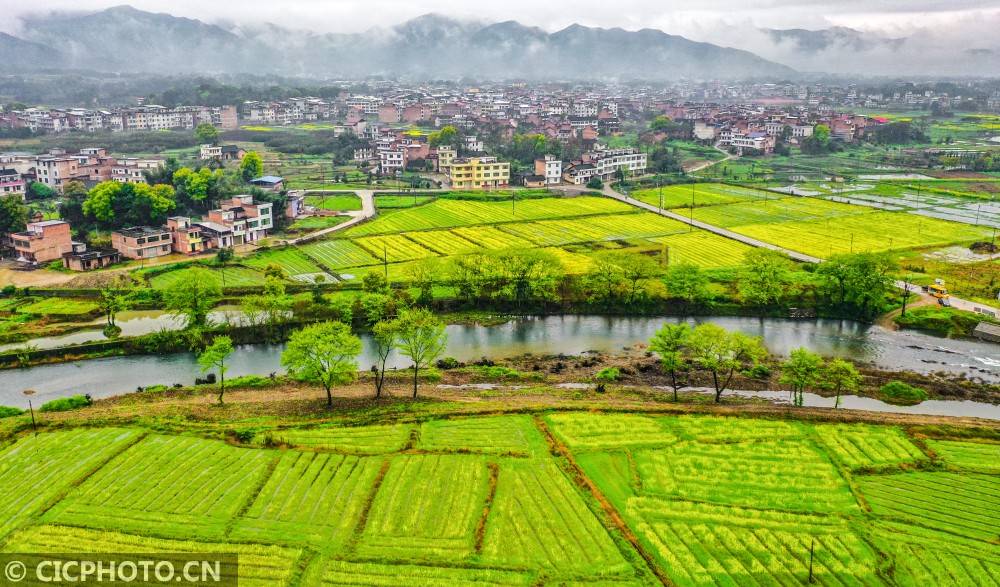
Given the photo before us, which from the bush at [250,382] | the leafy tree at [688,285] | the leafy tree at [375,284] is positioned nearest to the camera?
the bush at [250,382]

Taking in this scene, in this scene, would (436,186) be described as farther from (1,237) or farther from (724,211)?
(1,237)

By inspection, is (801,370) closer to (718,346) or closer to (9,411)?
(718,346)

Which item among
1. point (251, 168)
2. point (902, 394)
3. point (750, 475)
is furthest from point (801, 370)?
point (251, 168)

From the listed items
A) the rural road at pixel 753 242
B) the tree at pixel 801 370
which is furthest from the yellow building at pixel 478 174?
the tree at pixel 801 370

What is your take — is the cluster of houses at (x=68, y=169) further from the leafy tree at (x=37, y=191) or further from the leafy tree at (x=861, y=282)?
the leafy tree at (x=861, y=282)

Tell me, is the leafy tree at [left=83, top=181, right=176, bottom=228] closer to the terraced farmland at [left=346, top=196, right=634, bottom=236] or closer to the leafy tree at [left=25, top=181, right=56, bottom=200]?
the terraced farmland at [left=346, top=196, right=634, bottom=236]

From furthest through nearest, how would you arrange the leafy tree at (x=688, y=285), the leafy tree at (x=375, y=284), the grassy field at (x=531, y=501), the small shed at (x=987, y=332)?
the leafy tree at (x=688, y=285) < the leafy tree at (x=375, y=284) < the small shed at (x=987, y=332) < the grassy field at (x=531, y=501)
